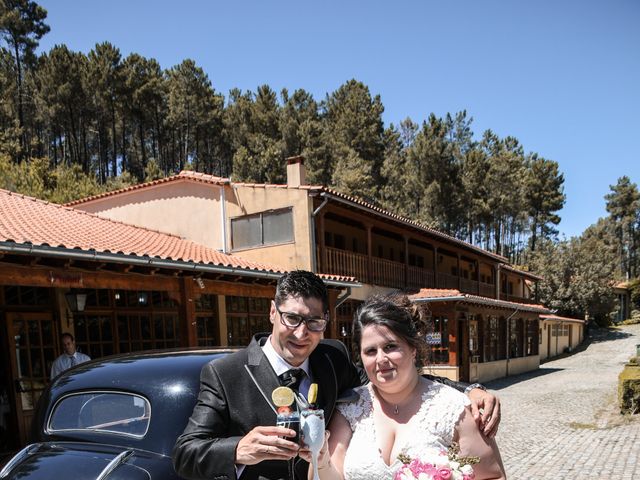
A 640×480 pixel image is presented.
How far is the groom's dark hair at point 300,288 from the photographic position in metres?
2.10

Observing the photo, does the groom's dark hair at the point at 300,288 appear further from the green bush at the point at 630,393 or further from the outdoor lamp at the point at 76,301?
the green bush at the point at 630,393

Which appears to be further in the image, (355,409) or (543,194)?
(543,194)

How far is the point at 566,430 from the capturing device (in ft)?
36.1

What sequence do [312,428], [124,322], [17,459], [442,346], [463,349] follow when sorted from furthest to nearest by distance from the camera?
1. [463,349]
2. [442,346]
3. [124,322]
4. [17,459]
5. [312,428]

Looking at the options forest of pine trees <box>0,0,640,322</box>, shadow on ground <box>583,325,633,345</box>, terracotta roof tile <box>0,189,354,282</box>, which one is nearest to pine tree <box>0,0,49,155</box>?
forest of pine trees <box>0,0,640,322</box>

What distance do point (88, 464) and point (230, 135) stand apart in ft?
149

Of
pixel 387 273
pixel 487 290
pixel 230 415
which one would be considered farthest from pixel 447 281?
pixel 230 415

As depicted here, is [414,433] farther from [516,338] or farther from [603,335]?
[603,335]

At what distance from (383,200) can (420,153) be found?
4.72 m

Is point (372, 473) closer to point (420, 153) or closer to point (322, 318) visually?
point (322, 318)

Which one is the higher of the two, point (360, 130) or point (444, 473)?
point (360, 130)

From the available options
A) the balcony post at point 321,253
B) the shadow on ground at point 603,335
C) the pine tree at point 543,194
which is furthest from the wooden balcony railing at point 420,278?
the pine tree at point 543,194

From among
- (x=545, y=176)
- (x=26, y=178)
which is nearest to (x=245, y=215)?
(x=26, y=178)

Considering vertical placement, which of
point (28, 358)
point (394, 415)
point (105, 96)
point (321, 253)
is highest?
point (105, 96)
